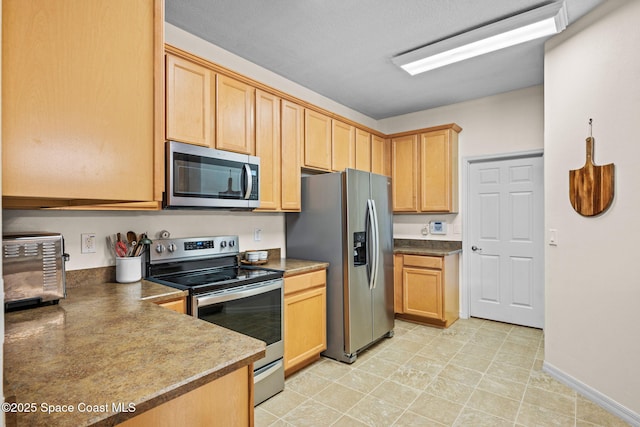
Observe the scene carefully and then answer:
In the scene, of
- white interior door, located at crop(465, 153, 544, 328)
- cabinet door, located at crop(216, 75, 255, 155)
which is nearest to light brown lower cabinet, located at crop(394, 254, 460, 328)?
white interior door, located at crop(465, 153, 544, 328)

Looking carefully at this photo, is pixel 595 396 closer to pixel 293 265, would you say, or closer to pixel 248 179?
pixel 293 265

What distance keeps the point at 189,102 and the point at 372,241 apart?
1.88 m

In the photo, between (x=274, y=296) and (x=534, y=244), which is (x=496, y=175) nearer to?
(x=534, y=244)

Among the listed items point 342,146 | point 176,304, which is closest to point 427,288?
point 342,146

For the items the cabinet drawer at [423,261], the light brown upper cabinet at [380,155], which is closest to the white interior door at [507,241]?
the cabinet drawer at [423,261]

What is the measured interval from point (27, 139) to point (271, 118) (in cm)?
226

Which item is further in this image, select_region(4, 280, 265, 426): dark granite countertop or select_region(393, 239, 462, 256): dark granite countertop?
select_region(393, 239, 462, 256): dark granite countertop

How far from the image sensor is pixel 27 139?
0.71 meters

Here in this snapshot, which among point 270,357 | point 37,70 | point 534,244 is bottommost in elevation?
point 270,357

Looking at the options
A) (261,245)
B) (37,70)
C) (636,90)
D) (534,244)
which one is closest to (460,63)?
(636,90)

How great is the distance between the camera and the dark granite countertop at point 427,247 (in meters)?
3.87

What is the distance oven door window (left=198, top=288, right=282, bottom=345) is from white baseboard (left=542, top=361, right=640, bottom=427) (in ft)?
6.88

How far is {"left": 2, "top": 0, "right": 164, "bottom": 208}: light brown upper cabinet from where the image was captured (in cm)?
70

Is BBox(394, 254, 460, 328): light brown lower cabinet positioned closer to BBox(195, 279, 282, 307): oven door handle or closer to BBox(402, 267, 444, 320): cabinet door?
BBox(402, 267, 444, 320): cabinet door
